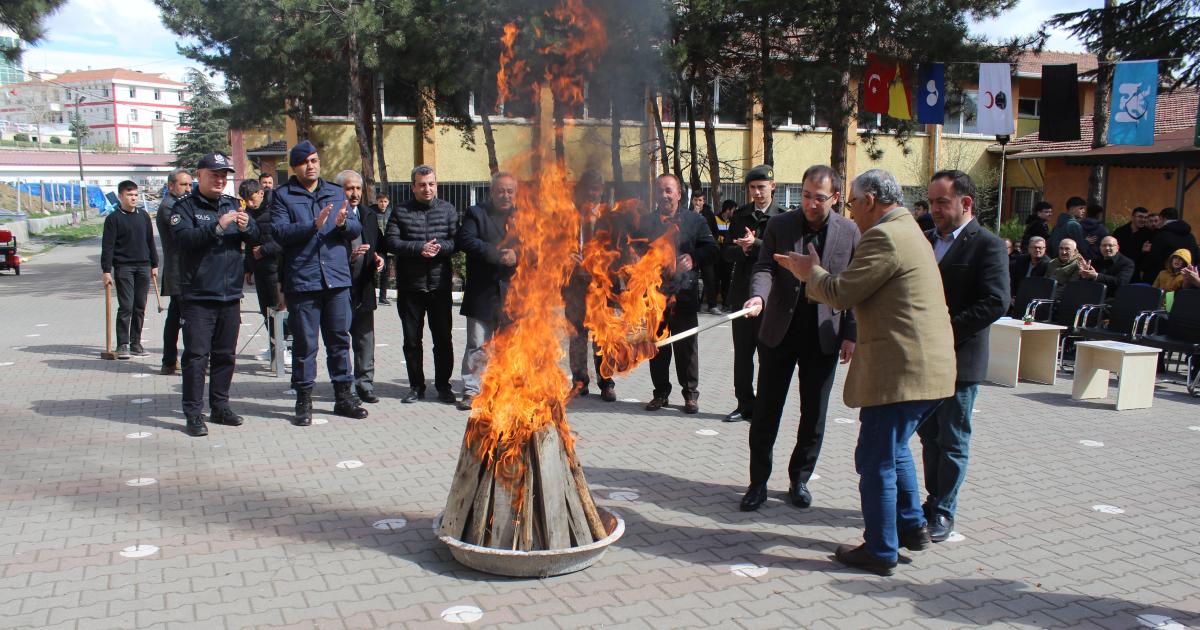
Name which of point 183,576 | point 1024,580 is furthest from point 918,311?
point 183,576

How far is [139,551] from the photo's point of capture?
448cm

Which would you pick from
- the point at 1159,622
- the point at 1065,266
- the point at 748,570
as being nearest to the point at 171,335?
the point at 748,570

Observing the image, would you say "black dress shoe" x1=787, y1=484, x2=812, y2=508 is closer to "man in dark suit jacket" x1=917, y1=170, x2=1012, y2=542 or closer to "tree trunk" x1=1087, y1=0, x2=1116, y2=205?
"man in dark suit jacket" x1=917, y1=170, x2=1012, y2=542

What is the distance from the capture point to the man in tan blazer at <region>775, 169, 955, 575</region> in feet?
13.2

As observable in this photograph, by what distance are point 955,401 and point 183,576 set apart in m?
3.96

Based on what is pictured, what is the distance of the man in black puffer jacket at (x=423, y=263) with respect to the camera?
7.73 meters

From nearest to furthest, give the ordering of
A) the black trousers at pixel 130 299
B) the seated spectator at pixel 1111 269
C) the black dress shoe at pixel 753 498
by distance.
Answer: the black dress shoe at pixel 753 498 → the black trousers at pixel 130 299 → the seated spectator at pixel 1111 269

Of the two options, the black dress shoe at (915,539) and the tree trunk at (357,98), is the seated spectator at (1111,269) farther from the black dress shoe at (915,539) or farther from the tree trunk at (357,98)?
the tree trunk at (357,98)

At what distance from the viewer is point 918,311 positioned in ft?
13.3

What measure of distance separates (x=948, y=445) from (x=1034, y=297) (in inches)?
311

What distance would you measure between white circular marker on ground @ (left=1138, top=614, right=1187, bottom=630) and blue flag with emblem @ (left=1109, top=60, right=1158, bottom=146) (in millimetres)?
13869

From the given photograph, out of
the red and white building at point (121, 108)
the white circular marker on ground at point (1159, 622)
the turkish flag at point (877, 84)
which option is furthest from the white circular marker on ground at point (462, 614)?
the red and white building at point (121, 108)

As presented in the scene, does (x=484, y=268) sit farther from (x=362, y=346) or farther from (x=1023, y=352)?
(x=1023, y=352)

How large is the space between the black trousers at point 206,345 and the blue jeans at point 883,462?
195 inches
